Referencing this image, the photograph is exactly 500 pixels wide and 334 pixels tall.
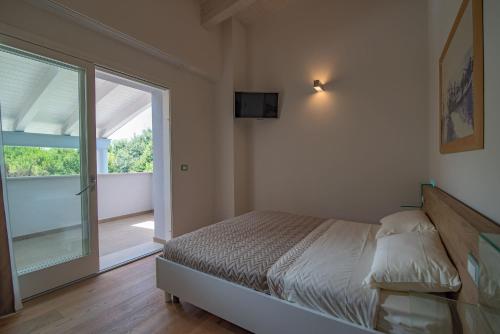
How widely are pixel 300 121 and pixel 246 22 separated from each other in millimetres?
2046

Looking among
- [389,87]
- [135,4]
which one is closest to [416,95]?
[389,87]

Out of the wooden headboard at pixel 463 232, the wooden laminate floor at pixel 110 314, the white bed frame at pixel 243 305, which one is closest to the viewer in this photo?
the wooden headboard at pixel 463 232

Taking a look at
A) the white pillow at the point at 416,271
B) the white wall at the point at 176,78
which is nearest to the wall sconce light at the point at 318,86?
the white wall at the point at 176,78

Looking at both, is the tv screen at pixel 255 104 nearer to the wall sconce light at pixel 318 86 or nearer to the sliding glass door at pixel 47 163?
the wall sconce light at pixel 318 86

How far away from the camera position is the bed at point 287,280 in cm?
118

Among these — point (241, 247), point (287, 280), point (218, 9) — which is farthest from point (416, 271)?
point (218, 9)

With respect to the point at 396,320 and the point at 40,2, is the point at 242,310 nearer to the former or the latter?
the point at 396,320

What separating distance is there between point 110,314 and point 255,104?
3.13 metres

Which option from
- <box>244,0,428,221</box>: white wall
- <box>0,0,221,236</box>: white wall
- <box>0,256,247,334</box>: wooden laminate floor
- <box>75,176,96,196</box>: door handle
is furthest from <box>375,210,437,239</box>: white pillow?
<box>75,176,96,196</box>: door handle

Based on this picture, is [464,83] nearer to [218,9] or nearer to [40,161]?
[218,9]

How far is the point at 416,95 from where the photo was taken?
2.80 metres

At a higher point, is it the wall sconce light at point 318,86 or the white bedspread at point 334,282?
the wall sconce light at point 318,86

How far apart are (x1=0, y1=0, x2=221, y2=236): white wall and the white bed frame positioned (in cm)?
148

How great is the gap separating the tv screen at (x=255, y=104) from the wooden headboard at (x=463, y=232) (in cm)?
267
